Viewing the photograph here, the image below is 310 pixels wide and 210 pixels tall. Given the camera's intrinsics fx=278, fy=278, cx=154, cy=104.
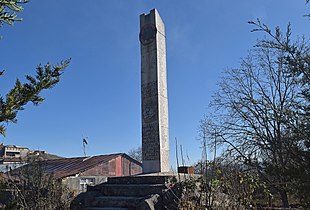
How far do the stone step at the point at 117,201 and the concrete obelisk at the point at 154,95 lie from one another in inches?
99.0

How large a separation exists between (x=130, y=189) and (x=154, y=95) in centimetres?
346

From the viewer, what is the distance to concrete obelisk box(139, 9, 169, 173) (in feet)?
28.2

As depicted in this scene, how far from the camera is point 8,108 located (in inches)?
141

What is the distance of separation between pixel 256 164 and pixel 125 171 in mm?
20503

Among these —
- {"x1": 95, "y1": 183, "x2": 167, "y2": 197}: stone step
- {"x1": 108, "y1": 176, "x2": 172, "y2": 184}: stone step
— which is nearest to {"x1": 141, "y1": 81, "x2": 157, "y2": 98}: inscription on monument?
{"x1": 108, "y1": 176, "x2": 172, "y2": 184}: stone step

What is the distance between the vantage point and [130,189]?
6316 millimetres

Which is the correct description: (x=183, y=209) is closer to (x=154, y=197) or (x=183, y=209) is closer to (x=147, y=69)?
(x=154, y=197)

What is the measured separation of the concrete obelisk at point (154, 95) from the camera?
861 cm

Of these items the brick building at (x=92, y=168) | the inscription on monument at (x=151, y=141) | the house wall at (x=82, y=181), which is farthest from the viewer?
the brick building at (x=92, y=168)

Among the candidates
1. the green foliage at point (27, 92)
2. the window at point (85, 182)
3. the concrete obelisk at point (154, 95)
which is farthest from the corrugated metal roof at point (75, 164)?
the green foliage at point (27, 92)

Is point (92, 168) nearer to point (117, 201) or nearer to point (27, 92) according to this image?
point (117, 201)

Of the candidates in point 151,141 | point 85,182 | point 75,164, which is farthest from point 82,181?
point 151,141

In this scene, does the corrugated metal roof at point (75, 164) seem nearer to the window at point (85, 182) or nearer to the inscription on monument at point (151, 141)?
the window at point (85, 182)

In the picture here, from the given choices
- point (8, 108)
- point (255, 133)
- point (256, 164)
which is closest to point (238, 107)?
point (255, 133)
